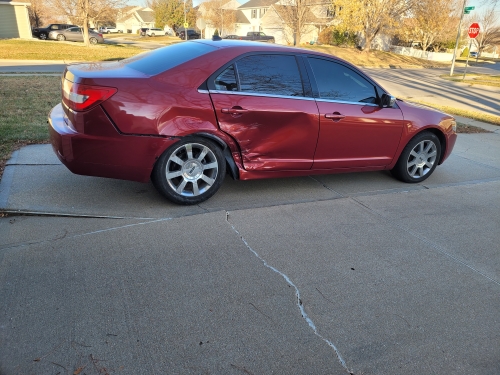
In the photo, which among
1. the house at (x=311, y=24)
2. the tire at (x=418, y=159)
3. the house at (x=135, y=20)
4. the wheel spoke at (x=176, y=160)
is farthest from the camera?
the house at (x=135, y=20)

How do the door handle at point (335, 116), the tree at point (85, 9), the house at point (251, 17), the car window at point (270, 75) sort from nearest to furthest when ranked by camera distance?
the car window at point (270, 75), the door handle at point (335, 116), the tree at point (85, 9), the house at point (251, 17)

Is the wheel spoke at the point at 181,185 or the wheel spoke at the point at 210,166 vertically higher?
the wheel spoke at the point at 210,166

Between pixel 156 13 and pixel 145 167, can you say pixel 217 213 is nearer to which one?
pixel 145 167

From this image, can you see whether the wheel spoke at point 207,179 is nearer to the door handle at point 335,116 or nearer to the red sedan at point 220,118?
the red sedan at point 220,118

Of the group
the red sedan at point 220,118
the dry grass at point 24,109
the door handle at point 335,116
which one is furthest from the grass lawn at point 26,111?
the door handle at point 335,116

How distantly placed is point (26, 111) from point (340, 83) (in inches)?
241

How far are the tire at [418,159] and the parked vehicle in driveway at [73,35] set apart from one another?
35606mm

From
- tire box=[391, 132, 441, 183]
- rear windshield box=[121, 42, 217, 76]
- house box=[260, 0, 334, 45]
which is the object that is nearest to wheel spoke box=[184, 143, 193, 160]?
rear windshield box=[121, 42, 217, 76]

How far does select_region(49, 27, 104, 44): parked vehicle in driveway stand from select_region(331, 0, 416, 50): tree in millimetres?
20909

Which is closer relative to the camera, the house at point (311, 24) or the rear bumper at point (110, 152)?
the rear bumper at point (110, 152)

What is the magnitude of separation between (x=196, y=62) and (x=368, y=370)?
3146 millimetres

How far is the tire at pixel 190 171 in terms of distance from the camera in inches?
161

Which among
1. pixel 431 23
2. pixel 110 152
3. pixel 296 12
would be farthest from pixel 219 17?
pixel 110 152

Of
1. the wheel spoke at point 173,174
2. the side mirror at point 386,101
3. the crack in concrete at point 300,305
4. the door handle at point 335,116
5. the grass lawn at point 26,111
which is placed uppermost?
the side mirror at point 386,101
